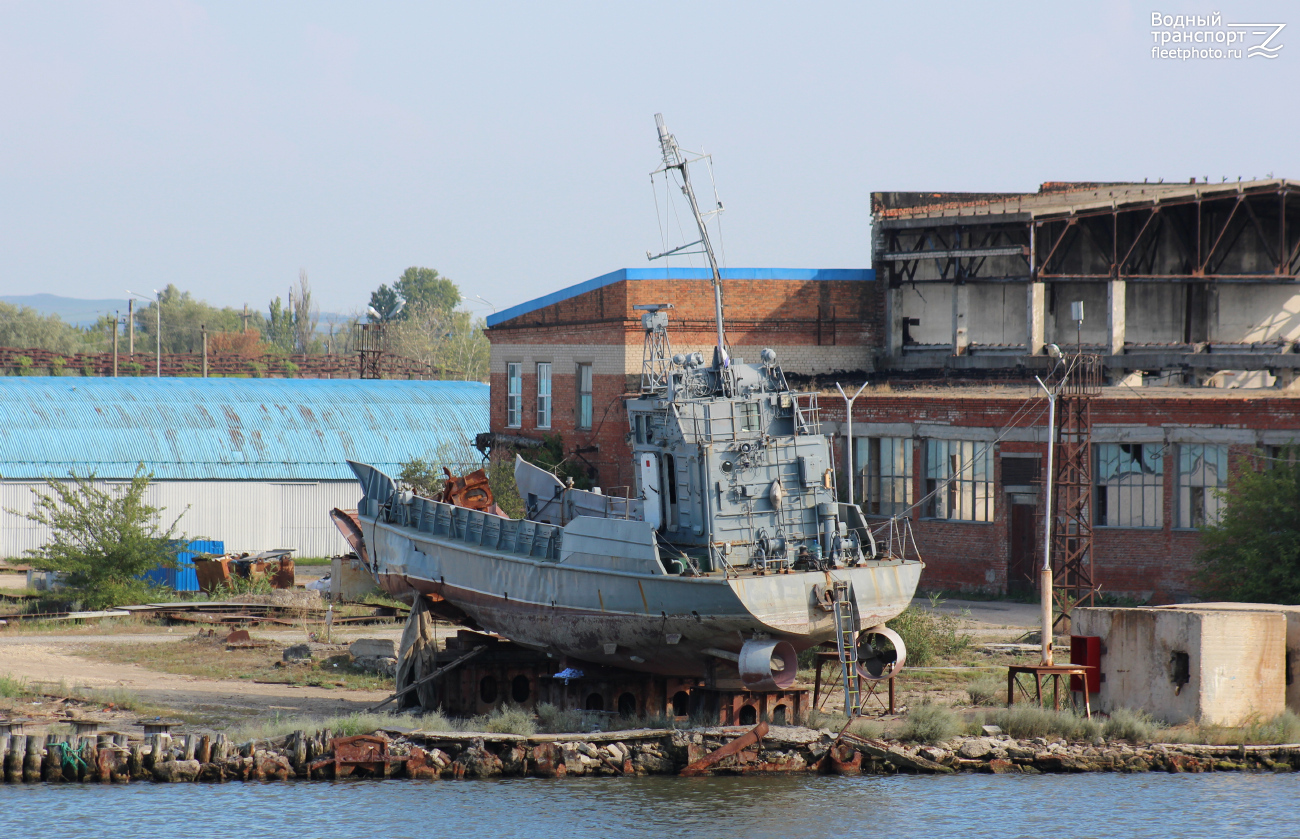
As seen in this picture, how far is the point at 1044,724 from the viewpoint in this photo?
71.3 feet

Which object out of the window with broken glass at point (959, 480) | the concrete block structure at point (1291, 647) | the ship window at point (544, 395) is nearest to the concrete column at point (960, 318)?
the window with broken glass at point (959, 480)

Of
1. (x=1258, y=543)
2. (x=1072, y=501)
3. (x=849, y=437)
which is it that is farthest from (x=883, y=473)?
(x=1258, y=543)

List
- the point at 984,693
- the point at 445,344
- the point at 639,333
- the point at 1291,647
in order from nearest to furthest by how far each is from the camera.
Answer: the point at 1291,647 → the point at 984,693 → the point at 639,333 → the point at 445,344

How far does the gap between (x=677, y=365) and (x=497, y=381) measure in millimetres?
25107

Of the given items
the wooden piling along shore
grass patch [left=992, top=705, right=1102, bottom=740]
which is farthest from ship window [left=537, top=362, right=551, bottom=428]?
grass patch [left=992, top=705, right=1102, bottom=740]

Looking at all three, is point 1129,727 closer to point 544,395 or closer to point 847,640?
point 847,640

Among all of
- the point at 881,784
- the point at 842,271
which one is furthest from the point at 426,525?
the point at 842,271

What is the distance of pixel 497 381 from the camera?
48.8 metres

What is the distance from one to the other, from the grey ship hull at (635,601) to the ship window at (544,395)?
19.7 meters

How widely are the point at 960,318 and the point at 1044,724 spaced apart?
23799 mm

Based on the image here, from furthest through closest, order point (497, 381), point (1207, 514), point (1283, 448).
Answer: point (497, 381) → point (1207, 514) → point (1283, 448)

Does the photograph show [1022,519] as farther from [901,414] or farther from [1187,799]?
[1187,799]

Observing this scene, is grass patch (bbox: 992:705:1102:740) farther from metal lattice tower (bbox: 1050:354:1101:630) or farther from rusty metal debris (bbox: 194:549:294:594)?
rusty metal debris (bbox: 194:549:294:594)

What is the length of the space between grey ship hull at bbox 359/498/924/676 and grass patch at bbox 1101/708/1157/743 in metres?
3.31
